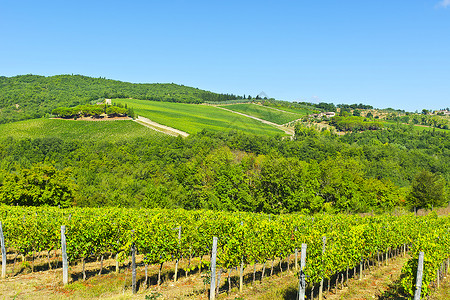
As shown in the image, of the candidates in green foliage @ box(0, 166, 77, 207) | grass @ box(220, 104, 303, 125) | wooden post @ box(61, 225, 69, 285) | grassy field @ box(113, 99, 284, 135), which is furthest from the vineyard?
grass @ box(220, 104, 303, 125)

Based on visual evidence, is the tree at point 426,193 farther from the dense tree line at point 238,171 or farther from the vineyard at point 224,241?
the vineyard at point 224,241

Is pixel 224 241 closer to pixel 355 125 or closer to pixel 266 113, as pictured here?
pixel 266 113

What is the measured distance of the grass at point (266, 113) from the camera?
163000 millimetres

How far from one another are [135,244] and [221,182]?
112 feet

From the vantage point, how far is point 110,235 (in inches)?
609

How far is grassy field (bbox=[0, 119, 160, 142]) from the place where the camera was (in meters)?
110

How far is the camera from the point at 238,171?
5016 centimetres

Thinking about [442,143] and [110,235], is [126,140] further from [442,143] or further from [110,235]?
[442,143]

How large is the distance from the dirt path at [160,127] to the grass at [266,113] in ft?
197

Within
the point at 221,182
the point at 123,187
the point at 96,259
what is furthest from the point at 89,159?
the point at 96,259

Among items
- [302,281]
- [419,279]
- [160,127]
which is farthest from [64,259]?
[160,127]

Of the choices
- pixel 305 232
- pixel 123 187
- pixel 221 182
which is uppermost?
pixel 305 232

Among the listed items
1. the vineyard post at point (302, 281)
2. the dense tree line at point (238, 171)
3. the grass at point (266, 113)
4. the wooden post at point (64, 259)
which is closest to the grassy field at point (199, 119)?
the grass at point (266, 113)

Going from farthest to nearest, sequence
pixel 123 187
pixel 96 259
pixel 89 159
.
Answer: pixel 89 159 → pixel 123 187 → pixel 96 259
